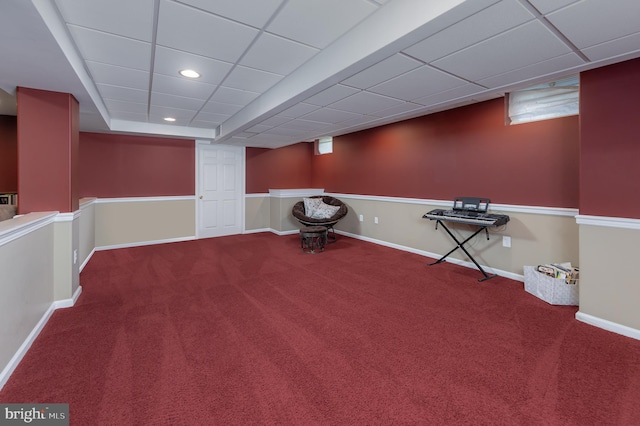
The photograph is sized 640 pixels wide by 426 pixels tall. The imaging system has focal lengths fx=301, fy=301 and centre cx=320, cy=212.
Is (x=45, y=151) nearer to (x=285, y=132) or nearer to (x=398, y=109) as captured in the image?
(x=285, y=132)

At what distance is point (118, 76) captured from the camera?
290 cm

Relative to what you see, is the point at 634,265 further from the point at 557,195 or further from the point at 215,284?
the point at 215,284

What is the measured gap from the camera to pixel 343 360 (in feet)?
6.55

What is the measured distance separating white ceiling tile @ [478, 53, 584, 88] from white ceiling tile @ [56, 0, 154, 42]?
8.89 feet

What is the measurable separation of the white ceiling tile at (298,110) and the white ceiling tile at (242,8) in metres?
1.39

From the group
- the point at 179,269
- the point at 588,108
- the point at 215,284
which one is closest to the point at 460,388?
the point at 588,108

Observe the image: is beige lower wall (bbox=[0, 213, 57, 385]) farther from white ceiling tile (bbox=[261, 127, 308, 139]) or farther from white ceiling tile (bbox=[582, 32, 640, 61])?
white ceiling tile (bbox=[582, 32, 640, 61])

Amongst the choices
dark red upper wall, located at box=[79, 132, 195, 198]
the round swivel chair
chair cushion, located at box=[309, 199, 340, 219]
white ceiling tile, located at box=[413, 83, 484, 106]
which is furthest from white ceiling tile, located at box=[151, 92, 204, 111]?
chair cushion, located at box=[309, 199, 340, 219]

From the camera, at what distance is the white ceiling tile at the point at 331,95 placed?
9.45 feet

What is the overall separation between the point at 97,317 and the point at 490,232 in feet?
14.3

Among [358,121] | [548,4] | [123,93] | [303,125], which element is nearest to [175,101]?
[123,93]

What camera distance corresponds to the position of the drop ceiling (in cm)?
172

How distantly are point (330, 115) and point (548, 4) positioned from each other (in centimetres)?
263

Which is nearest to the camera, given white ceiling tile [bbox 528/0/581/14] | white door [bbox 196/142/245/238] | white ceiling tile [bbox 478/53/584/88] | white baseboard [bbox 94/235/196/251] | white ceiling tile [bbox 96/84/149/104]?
white ceiling tile [bbox 528/0/581/14]
